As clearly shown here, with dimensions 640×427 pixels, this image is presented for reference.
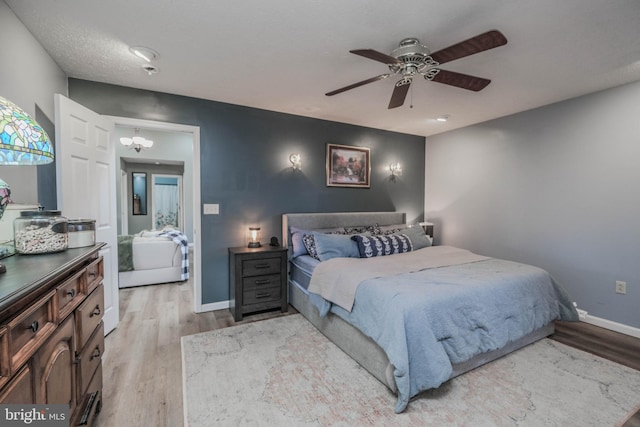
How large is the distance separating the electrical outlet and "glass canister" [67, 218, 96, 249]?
4.71 meters

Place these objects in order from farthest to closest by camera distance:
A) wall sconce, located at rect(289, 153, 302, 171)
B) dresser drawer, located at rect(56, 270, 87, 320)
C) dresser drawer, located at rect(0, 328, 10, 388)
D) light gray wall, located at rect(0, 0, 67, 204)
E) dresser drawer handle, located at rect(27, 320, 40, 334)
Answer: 1. wall sconce, located at rect(289, 153, 302, 171)
2. light gray wall, located at rect(0, 0, 67, 204)
3. dresser drawer, located at rect(56, 270, 87, 320)
4. dresser drawer handle, located at rect(27, 320, 40, 334)
5. dresser drawer, located at rect(0, 328, 10, 388)

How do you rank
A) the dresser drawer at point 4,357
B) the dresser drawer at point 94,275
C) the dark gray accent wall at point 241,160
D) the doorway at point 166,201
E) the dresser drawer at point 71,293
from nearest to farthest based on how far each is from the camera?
the dresser drawer at point 4,357
the dresser drawer at point 71,293
the dresser drawer at point 94,275
the dark gray accent wall at point 241,160
the doorway at point 166,201

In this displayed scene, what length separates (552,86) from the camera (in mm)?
2949

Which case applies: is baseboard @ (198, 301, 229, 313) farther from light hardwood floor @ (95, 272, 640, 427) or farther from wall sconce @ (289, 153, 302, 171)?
wall sconce @ (289, 153, 302, 171)

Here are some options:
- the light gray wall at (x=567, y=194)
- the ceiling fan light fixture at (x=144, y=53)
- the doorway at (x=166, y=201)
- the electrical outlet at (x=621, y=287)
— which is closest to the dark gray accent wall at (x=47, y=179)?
the ceiling fan light fixture at (x=144, y=53)

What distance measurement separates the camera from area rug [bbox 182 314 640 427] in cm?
179

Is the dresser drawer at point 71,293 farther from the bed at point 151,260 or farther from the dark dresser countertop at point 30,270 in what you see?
the bed at point 151,260

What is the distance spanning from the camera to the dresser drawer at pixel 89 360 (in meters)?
1.41

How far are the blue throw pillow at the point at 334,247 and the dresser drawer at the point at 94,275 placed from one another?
6.45 feet

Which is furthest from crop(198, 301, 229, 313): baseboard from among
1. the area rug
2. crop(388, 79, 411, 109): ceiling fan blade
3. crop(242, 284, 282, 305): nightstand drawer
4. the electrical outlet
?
the electrical outlet

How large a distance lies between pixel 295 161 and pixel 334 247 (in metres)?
1.43

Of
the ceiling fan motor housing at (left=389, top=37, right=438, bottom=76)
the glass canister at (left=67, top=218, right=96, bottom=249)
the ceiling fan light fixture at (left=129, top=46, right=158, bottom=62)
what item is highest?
the ceiling fan light fixture at (left=129, top=46, right=158, bottom=62)

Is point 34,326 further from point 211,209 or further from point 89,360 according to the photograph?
point 211,209

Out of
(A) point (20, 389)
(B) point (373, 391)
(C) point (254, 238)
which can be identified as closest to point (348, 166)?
(C) point (254, 238)
